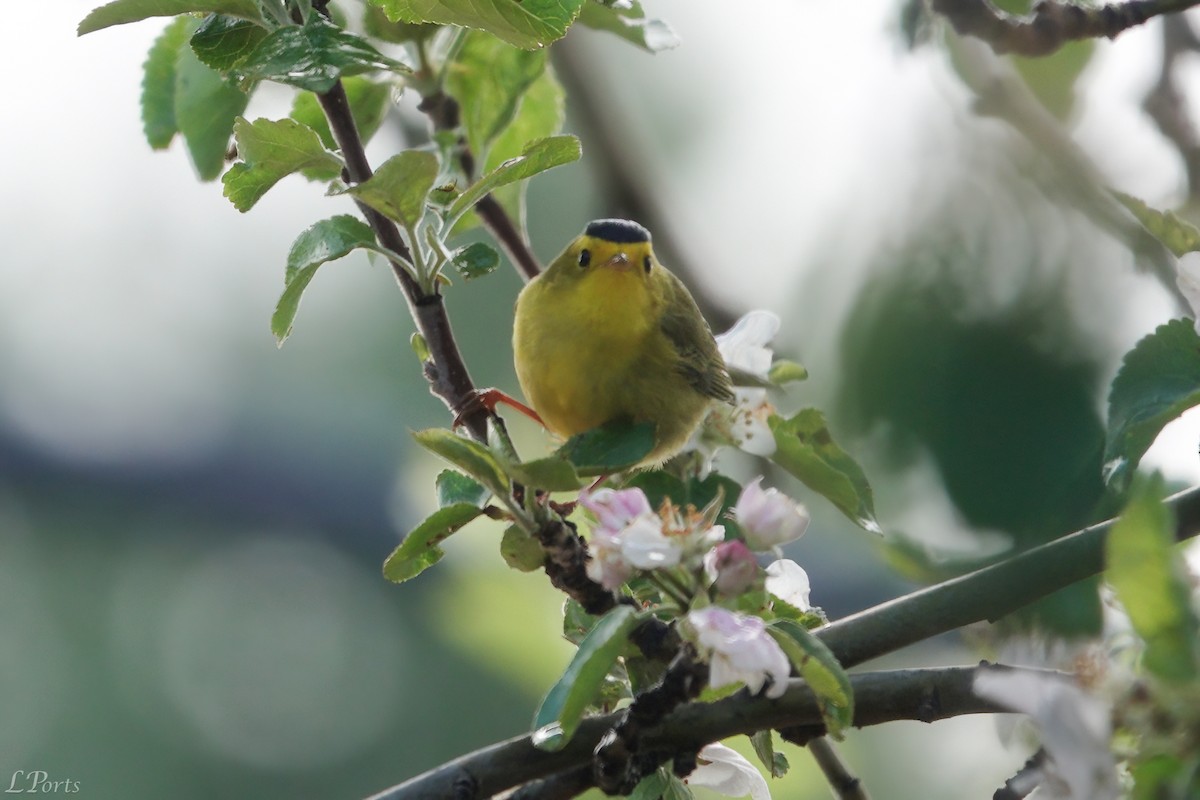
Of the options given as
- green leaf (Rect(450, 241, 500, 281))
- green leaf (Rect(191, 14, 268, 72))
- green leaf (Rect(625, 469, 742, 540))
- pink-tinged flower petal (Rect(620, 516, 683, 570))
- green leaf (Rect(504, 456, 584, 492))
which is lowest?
green leaf (Rect(625, 469, 742, 540))

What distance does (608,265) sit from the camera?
2.28 metres

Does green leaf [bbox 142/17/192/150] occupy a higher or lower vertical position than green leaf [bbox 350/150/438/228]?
higher

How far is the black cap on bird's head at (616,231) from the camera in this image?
2305 millimetres

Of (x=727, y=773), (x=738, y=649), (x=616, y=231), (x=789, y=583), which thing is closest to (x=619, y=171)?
(x=616, y=231)

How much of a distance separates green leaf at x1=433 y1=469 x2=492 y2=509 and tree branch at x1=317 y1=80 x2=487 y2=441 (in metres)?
0.07

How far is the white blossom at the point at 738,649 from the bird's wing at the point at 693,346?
800 millimetres

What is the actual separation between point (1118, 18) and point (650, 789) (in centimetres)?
124

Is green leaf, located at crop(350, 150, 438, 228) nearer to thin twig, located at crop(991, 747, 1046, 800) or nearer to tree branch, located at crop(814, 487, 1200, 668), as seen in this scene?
tree branch, located at crop(814, 487, 1200, 668)

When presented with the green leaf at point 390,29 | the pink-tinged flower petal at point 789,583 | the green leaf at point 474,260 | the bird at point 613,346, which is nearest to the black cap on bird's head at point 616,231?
the bird at point 613,346

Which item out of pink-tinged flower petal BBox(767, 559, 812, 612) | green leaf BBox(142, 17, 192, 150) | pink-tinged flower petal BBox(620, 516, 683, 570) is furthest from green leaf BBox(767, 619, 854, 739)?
green leaf BBox(142, 17, 192, 150)

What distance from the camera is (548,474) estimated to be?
1213 millimetres

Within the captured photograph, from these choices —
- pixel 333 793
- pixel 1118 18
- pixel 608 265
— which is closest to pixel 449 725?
pixel 333 793

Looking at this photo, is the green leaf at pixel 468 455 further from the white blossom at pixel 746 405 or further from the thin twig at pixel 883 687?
the white blossom at pixel 746 405

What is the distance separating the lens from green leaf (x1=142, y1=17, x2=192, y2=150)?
1.97 m
